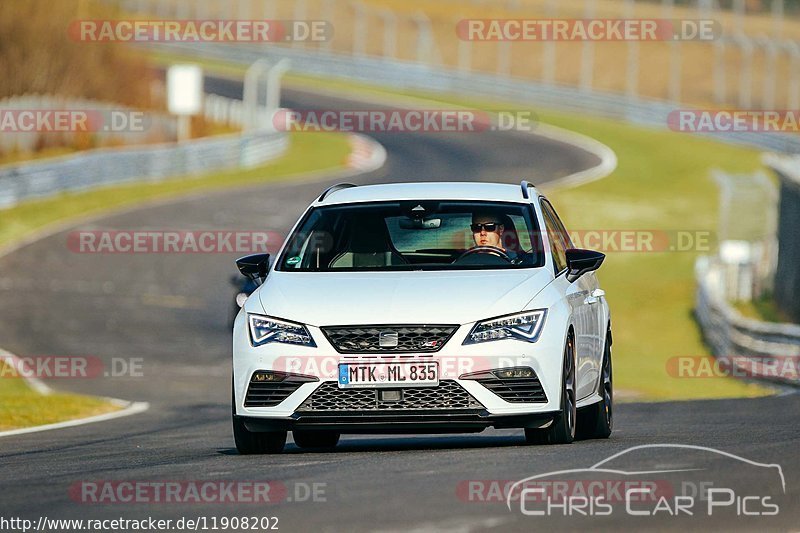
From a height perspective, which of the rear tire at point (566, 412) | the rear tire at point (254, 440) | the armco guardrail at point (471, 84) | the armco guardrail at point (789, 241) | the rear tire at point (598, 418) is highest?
the rear tire at point (566, 412)

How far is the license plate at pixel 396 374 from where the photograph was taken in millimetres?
9562

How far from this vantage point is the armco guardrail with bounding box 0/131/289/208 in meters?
37.8

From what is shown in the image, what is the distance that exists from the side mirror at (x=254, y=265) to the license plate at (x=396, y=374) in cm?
134

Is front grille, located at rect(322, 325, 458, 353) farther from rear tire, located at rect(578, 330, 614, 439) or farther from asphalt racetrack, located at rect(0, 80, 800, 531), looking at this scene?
rear tire, located at rect(578, 330, 614, 439)

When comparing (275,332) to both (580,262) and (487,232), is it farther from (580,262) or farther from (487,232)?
(580,262)

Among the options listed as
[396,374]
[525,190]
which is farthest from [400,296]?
[525,190]

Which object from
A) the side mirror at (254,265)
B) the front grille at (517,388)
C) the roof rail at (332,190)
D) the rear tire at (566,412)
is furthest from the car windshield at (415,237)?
the front grille at (517,388)

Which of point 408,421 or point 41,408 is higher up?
point 408,421

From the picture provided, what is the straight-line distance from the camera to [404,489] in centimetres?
820

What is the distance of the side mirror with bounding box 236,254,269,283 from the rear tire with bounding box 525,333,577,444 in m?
1.98

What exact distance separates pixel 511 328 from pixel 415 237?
156 centimetres

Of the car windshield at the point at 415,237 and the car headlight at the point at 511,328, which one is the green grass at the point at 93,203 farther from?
the car headlight at the point at 511,328

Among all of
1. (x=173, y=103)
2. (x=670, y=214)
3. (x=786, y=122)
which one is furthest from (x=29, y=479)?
(x=786, y=122)

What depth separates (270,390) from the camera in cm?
982
